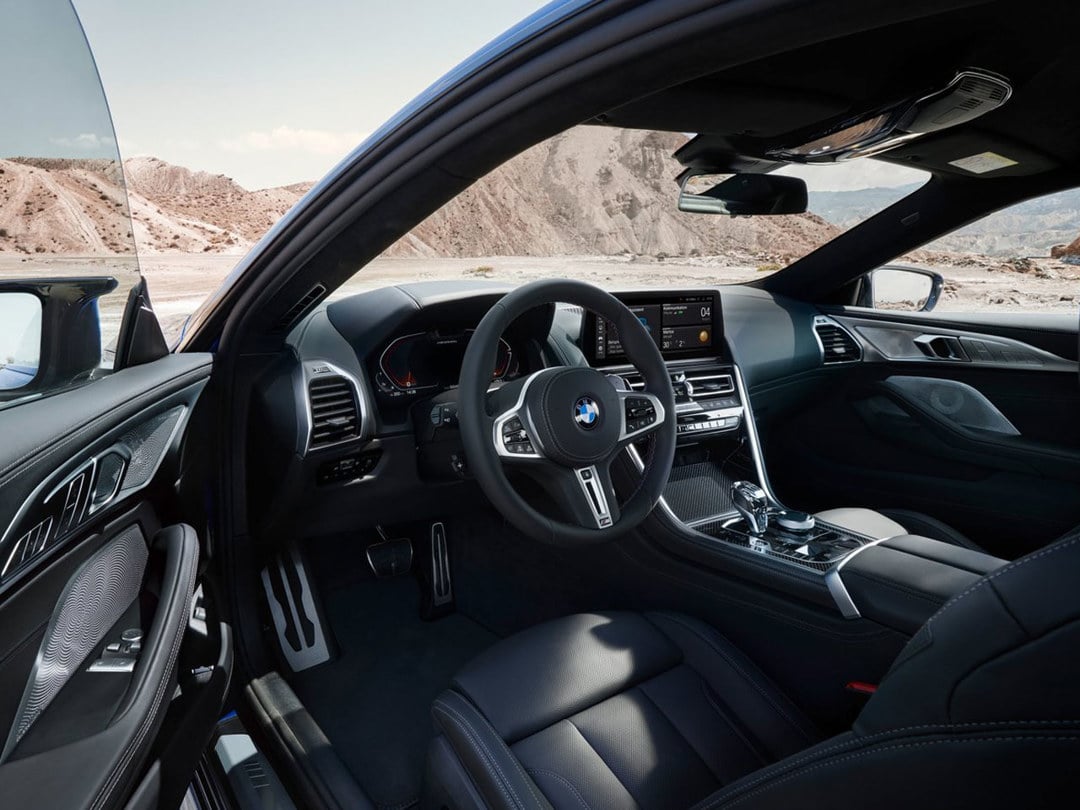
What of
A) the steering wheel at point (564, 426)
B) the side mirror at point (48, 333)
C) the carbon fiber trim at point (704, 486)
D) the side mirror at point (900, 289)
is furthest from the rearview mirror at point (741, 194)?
the side mirror at point (48, 333)

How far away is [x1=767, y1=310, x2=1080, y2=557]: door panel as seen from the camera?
2.69m

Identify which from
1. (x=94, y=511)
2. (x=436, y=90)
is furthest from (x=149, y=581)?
(x=436, y=90)

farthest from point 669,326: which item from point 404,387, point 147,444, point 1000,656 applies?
point 1000,656

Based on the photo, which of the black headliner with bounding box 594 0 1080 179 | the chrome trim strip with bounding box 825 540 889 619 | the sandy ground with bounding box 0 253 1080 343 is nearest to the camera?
the black headliner with bounding box 594 0 1080 179

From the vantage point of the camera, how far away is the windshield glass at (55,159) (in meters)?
0.99

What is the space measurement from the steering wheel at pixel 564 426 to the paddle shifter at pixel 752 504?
2.20 feet

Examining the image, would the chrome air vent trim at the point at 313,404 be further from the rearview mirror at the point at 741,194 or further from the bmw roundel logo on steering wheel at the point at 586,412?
the rearview mirror at the point at 741,194

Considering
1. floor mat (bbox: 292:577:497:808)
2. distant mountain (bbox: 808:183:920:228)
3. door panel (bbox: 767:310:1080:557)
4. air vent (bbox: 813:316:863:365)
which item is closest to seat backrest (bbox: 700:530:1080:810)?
floor mat (bbox: 292:577:497:808)

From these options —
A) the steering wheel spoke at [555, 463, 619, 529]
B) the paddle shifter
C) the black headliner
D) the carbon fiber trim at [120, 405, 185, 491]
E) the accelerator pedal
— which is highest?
the black headliner

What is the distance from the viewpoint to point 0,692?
2.90ft

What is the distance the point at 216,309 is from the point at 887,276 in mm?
2940

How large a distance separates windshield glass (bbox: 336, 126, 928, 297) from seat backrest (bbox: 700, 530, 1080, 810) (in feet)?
3.31

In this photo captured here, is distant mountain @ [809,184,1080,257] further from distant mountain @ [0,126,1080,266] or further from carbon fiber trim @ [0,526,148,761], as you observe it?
carbon fiber trim @ [0,526,148,761]

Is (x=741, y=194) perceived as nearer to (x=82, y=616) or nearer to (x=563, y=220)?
(x=82, y=616)
